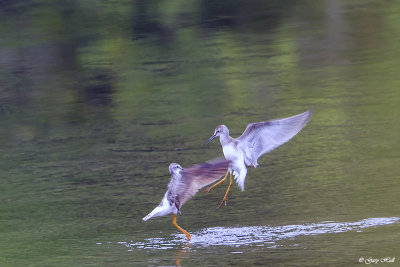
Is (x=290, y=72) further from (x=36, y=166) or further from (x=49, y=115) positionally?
(x=36, y=166)

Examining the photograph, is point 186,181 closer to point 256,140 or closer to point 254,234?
point 254,234

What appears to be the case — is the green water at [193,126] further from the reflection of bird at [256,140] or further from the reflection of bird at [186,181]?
the reflection of bird at [256,140]

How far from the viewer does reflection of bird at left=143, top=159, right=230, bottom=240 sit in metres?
Answer: 6.26

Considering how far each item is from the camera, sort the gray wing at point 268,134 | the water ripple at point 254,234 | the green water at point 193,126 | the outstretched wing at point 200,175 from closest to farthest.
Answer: the outstretched wing at point 200,175 → the water ripple at point 254,234 → the green water at point 193,126 → the gray wing at point 268,134

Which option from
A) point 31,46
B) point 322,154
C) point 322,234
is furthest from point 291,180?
point 31,46

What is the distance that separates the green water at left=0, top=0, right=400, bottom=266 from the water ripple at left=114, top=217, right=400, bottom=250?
24mm

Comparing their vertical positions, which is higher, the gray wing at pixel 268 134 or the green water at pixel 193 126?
the gray wing at pixel 268 134

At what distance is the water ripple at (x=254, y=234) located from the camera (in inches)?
257

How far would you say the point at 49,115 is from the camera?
11.9 m

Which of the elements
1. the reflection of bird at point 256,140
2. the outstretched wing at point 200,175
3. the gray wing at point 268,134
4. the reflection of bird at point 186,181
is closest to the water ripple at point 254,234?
the reflection of bird at point 186,181

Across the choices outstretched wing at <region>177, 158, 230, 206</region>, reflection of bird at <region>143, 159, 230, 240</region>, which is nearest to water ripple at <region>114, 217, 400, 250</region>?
reflection of bird at <region>143, 159, 230, 240</region>

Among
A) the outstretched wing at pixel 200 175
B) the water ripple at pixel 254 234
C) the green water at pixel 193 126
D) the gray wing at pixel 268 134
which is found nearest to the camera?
the outstretched wing at pixel 200 175

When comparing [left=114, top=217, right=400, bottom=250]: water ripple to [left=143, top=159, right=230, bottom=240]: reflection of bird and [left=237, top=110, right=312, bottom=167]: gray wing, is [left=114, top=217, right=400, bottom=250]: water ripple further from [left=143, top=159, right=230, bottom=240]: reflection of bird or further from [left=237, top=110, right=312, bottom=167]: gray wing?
[left=237, top=110, right=312, bottom=167]: gray wing

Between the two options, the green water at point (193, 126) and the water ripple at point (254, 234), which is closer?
the water ripple at point (254, 234)
